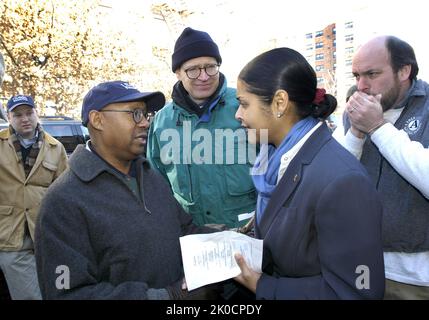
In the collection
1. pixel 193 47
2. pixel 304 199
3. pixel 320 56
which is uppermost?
pixel 320 56

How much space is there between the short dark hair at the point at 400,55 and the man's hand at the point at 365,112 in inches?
13.4

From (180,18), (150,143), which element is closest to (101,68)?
(180,18)

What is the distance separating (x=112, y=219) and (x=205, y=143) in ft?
3.83

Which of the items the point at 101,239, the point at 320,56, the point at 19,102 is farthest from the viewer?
the point at 320,56

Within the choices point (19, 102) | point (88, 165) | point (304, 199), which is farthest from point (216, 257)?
point (19, 102)

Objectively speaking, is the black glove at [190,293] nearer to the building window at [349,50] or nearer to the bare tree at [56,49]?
the bare tree at [56,49]

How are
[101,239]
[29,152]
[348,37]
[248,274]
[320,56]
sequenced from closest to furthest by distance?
[248,274] < [101,239] < [29,152] < [348,37] < [320,56]

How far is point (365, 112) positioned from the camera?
2.12 meters

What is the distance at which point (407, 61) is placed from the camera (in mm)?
2348

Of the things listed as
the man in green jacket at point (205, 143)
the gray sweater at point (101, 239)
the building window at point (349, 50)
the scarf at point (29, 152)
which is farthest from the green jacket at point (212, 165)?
the building window at point (349, 50)

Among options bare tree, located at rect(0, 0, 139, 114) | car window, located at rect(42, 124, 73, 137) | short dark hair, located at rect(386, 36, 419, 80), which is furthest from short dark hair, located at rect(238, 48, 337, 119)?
bare tree, located at rect(0, 0, 139, 114)

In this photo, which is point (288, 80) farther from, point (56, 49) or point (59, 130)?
point (56, 49)

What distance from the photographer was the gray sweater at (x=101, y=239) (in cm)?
172

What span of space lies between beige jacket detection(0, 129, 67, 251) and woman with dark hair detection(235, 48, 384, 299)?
9.97 ft
